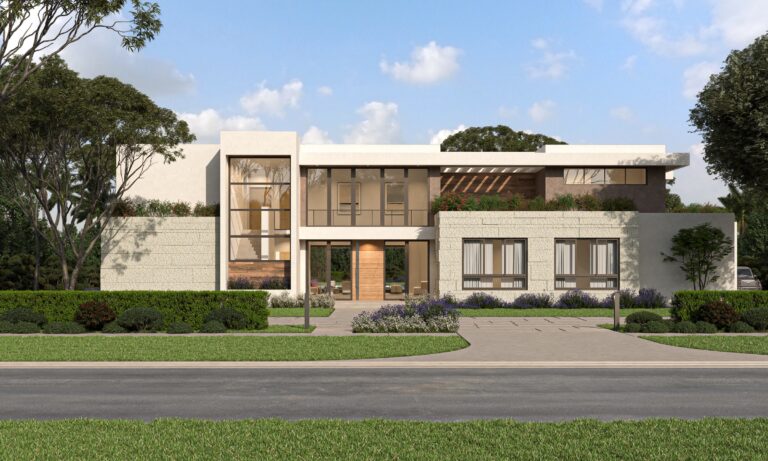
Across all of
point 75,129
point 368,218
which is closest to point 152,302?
point 75,129

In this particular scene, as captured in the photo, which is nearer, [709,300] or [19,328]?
[19,328]

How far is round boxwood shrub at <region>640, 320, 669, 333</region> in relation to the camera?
21391mm

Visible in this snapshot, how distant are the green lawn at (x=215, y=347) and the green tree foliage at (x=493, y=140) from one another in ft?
168

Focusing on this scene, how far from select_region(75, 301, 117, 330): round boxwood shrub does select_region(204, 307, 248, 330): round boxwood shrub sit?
3218mm

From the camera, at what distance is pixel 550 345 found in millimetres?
18047

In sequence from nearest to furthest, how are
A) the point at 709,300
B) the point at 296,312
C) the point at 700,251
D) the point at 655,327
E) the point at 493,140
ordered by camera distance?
the point at 655,327 → the point at 709,300 → the point at 296,312 → the point at 700,251 → the point at 493,140

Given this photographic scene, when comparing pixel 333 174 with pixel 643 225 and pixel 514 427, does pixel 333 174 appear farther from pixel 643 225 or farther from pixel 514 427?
pixel 514 427

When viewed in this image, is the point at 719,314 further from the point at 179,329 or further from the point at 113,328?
the point at 113,328

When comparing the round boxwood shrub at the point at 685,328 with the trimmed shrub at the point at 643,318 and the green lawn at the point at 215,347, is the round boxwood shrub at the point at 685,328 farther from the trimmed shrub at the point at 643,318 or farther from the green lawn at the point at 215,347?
the green lawn at the point at 215,347

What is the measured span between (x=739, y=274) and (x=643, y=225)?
9.40 m

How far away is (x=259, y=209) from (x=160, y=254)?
5315 millimetres

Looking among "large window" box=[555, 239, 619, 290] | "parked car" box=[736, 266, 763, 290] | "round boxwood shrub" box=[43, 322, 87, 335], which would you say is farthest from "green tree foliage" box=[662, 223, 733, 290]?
"round boxwood shrub" box=[43, 322, 87, 335]

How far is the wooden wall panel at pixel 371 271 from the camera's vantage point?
3750 centimetres

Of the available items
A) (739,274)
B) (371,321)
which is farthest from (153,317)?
(739,274)
